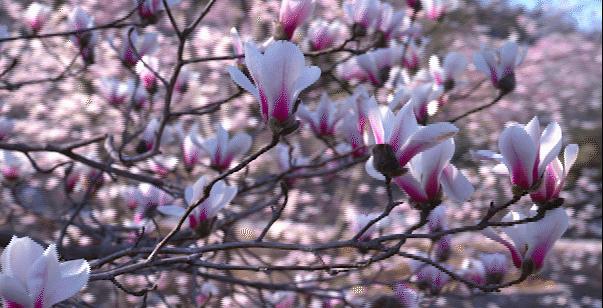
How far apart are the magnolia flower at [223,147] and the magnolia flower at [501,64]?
0.58 meters

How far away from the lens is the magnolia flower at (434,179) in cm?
99

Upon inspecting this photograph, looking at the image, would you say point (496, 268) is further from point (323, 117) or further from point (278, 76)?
point (278, 76)

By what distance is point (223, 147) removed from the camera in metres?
1.73

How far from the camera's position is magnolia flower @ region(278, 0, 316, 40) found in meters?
1.48

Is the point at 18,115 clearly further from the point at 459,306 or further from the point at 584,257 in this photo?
the point at 584,257

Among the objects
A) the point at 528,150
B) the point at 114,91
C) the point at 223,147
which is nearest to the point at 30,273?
the point at 528,150

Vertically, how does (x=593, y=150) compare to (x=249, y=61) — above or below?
below

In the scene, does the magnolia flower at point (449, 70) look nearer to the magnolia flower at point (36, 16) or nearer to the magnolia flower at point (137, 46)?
the magnolia flower at point (137, 46)

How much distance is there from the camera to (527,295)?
205 inches

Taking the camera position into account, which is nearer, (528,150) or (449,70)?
(528,150)

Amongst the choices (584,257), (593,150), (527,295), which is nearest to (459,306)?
(527,295)

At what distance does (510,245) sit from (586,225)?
6.85m

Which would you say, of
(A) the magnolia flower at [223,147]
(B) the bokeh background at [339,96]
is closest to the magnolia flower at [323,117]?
(A) the magnolia flower at [223,147]

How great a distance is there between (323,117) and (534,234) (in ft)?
2.89
